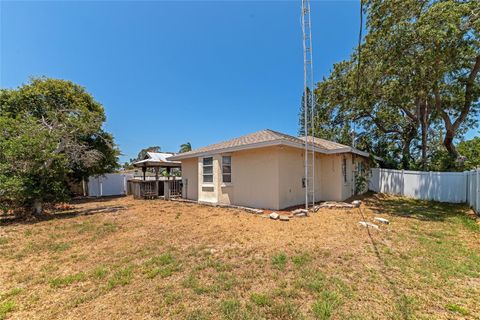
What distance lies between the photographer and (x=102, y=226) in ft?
24.0

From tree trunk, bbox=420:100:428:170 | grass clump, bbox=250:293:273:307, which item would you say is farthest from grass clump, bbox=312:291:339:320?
tree trunk, bbox=420:100:428:170

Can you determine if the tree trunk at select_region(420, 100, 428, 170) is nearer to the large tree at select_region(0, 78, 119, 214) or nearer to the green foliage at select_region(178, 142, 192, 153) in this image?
the large tree at select_region(0, 78, 119, 214)

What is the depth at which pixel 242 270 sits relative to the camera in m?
→ 4.04

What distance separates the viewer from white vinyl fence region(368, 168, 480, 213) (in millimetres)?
10091

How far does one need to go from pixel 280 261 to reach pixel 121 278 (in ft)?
9.52

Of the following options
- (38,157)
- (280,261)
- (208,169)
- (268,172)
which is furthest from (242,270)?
(38,157)

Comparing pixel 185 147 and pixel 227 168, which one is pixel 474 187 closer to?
pixel 227 168

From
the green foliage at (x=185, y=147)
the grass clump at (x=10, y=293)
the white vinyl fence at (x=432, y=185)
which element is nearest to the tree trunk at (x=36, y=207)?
the grass clump at (x=10, y=293)

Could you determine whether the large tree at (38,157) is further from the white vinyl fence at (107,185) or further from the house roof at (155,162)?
the white vinyl fence at (107,185)

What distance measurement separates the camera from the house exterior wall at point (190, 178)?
1307 centimetres

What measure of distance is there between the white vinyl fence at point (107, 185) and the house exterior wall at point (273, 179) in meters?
11.5

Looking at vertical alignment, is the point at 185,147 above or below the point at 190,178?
above

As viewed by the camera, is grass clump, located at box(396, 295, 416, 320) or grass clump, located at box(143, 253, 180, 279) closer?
grass clump, located at box(396, 295, 416, 320)

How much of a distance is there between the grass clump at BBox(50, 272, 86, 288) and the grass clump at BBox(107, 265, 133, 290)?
1.76ft
